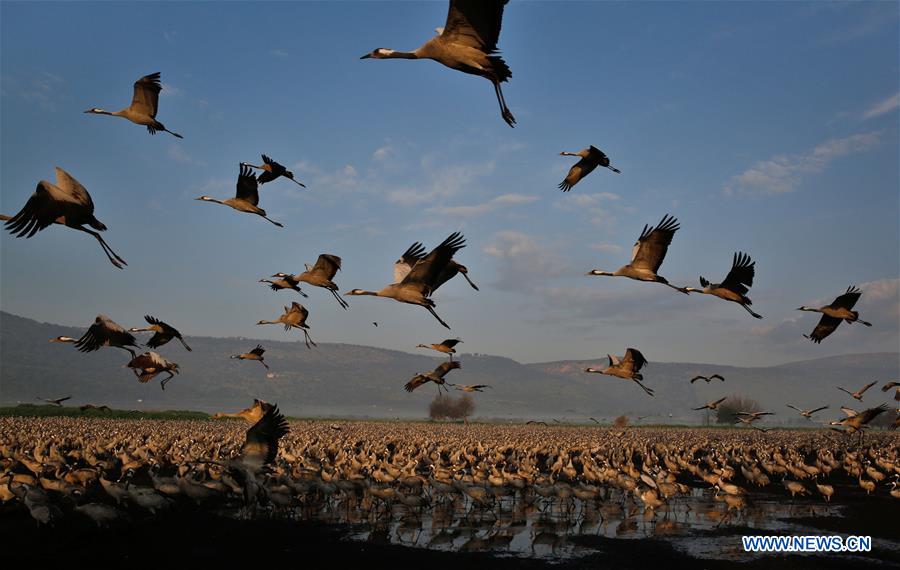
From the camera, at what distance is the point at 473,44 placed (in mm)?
9141

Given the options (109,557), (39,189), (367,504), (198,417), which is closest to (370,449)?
(367,504)

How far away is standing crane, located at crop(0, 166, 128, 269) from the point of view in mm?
9250

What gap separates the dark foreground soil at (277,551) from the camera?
40.6 feet

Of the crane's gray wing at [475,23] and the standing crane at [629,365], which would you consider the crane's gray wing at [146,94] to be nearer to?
the crane's gray wing at [475,23]

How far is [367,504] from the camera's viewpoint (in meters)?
18.6

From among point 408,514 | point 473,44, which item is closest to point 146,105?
point 473,44

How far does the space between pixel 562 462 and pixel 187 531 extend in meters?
14.8

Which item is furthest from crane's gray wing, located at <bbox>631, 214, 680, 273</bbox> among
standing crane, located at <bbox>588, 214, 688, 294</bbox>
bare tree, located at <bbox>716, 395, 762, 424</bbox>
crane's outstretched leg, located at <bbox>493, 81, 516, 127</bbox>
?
bare tree, located at <bbox>716, 395, 762, 424</bbox>

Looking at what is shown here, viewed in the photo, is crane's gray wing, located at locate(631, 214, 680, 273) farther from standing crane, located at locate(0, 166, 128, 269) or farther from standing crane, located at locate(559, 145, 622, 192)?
standing crane, located at locate(0, 166, 128, 269)

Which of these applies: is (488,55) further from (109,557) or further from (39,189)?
(109,557)

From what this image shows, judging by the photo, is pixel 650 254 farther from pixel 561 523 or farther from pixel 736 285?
pixel 561 523

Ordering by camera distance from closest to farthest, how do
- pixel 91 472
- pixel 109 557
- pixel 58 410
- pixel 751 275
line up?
pixel 109 557
pixel 751 275
pixel 91 472
pixel 58 410

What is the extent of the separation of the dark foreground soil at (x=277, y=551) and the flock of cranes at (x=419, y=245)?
3.23 metres

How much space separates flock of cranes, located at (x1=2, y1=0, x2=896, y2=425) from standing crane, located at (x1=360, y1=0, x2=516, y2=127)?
0.04 feet
